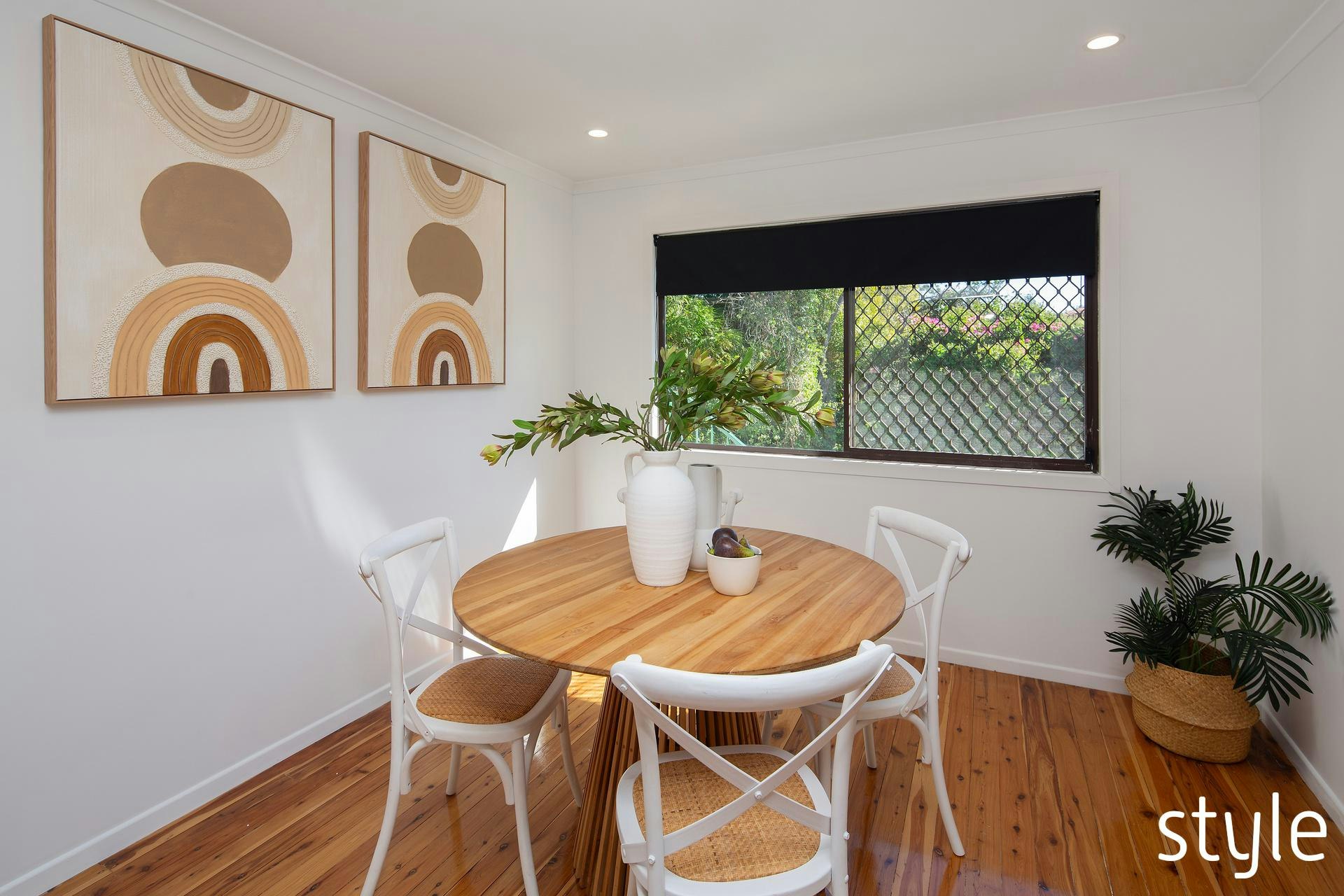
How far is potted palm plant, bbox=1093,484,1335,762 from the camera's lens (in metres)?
2.26

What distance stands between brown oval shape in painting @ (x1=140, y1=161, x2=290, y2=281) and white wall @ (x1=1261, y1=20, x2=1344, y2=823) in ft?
10.7

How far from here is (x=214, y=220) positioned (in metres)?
2.15

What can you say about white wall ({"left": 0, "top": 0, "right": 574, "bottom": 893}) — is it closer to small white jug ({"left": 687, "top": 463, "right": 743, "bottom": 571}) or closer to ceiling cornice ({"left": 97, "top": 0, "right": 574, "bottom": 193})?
ceiling cornice ({"left": 97, "top": 0, "right": 574, "bottom": 193})

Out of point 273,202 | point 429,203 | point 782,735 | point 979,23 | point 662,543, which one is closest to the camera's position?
point 662,543

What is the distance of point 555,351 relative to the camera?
153 inches

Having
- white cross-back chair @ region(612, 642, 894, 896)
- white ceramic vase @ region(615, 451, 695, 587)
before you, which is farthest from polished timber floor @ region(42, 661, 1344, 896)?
white ceramic vase @ region(615, 451, 695, 587)

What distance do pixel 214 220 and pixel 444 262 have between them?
969mm

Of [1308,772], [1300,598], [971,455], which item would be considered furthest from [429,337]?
[1308,772]

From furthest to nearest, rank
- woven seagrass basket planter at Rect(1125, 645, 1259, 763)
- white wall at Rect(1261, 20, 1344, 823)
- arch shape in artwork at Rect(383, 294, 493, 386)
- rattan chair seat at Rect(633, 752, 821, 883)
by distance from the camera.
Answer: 1. arch shape in artwork at Rect(383, 294, 493, 386)
2. woven seagrass basket planter at Rect(1125, 645, 1259, 763)
3. white wall at Rect(1261, 20, 1344, 823)
4. rattan chair seat at Rect(633, 752, 821, 883)

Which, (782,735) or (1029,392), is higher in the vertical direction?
(1029,392)

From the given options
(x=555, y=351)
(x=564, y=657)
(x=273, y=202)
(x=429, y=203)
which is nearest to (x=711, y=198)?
(x=555, y=351)

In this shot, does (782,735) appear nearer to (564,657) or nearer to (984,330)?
(564,657)

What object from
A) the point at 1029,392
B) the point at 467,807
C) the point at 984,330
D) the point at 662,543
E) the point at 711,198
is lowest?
the point at 467,807

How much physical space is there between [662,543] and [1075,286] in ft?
7.43
